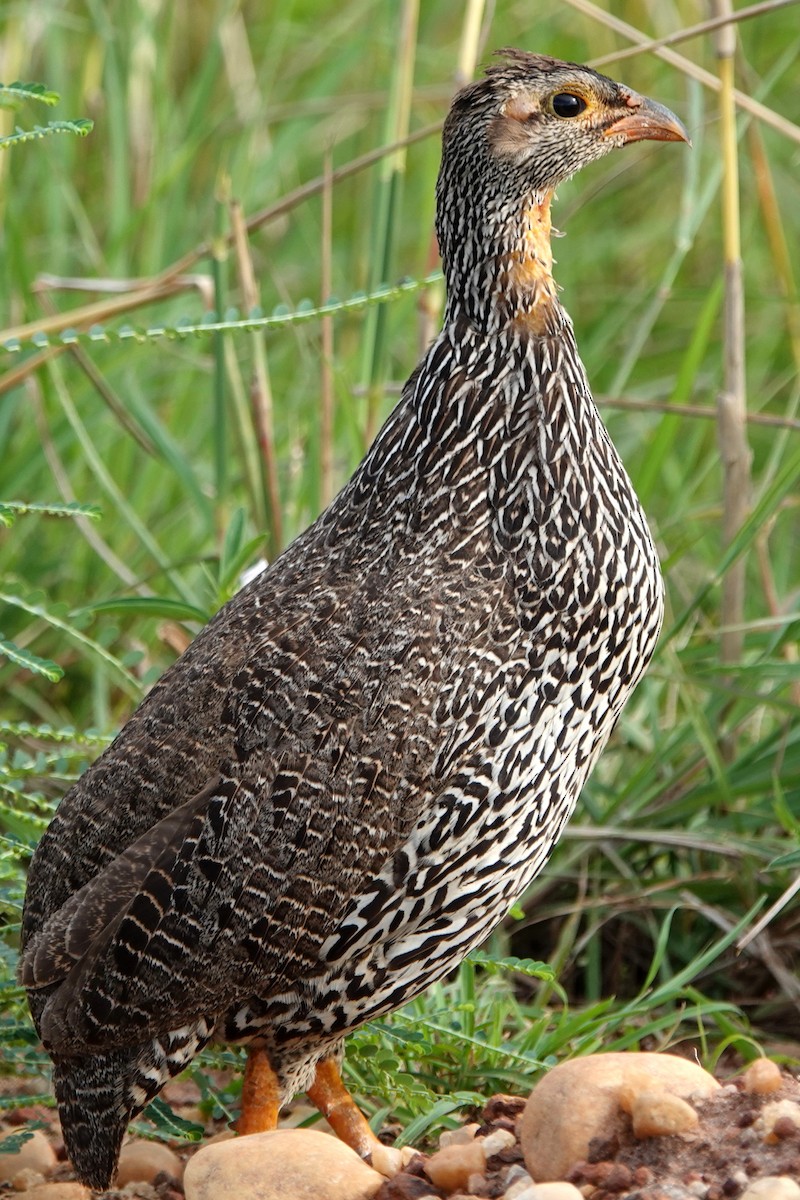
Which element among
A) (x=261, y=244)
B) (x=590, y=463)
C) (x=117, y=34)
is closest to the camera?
(x=590, y=463)

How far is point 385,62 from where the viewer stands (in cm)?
855

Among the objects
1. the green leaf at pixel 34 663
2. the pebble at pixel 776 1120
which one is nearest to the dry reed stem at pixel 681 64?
the green leaf at pixel 34 663

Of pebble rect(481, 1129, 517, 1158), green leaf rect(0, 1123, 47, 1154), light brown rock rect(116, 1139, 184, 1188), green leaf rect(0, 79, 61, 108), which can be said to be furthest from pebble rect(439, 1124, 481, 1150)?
green leaf rect(0, 79, 61, 108)

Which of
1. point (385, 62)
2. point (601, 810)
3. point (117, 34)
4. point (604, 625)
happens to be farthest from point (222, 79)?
point (604, 625)

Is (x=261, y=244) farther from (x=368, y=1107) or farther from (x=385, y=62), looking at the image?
(x=368, y=1107)

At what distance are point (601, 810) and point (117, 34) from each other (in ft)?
13.3

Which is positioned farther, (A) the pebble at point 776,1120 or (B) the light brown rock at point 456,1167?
(B) the light brown rock at point 456,1167

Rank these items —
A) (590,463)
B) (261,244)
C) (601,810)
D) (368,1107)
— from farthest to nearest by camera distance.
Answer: (261,244) → (601,810) → (368,1107) → (590,463)

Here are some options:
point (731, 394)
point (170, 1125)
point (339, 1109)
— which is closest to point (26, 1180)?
point (170, 1125)

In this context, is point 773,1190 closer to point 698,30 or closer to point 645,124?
point 645,124

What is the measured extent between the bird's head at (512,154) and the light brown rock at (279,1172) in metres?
1.87

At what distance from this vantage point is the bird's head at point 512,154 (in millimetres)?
3873

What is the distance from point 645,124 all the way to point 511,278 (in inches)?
20.3

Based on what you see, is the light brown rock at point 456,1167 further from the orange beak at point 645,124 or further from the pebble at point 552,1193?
the orange beak at point 645,124
